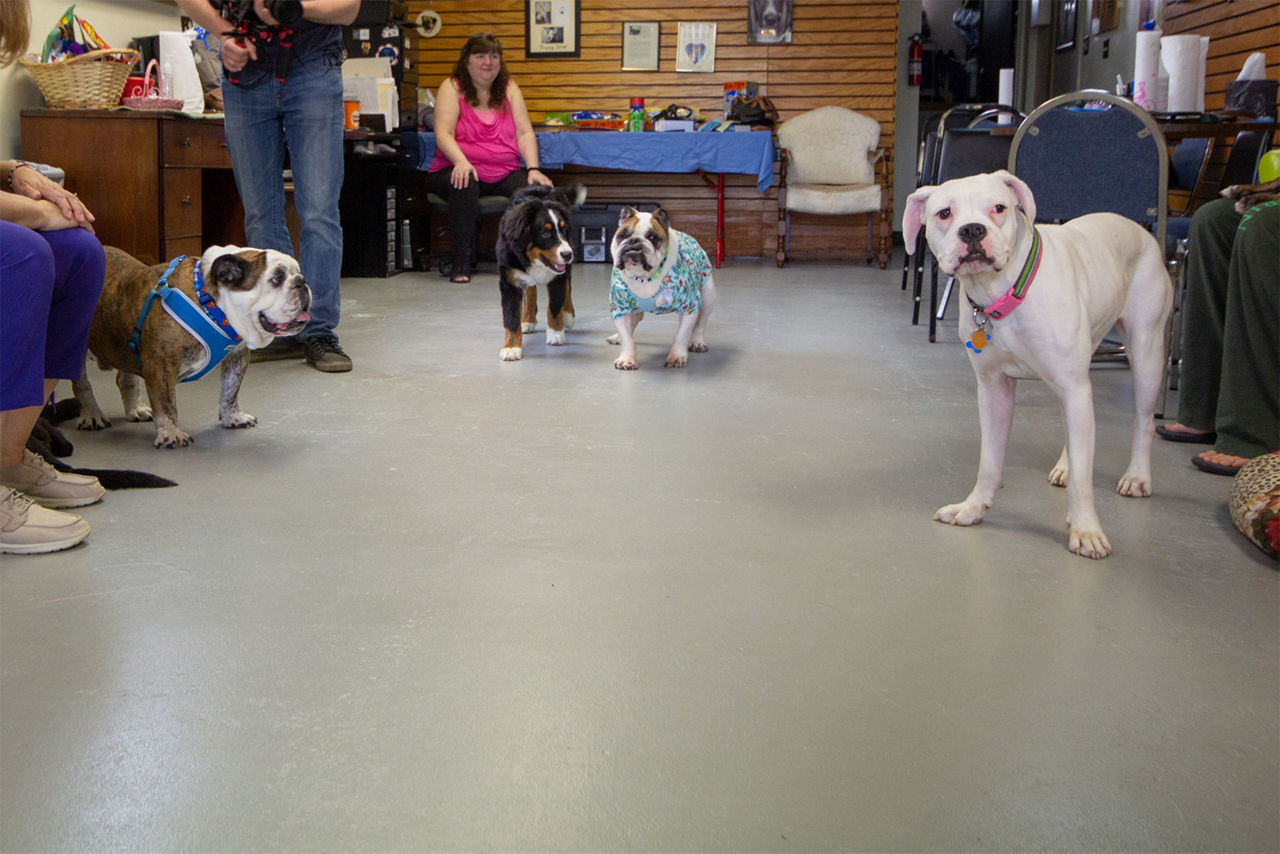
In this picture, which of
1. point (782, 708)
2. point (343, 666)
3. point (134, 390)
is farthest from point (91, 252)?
point (782, 708)

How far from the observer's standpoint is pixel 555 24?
9.03m

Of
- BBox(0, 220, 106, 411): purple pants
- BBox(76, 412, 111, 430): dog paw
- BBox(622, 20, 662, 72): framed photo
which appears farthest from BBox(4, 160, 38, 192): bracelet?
BBox(622, 20, 662, 72): framed photo

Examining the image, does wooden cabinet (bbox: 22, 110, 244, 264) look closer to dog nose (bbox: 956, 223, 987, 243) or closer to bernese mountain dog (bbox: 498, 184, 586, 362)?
bernese mountain dog (bbox: 498, 184, 586, 362)

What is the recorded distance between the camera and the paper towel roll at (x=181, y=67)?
4.67 meters

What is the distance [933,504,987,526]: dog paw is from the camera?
2287 millimetres

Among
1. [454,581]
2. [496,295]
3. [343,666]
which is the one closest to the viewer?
[343,666]

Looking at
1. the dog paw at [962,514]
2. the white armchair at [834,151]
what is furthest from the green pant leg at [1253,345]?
the white armchair at [834,151]

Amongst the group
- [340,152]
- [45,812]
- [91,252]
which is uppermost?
[340,152]

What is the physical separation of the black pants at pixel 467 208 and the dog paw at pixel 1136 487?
5.16m

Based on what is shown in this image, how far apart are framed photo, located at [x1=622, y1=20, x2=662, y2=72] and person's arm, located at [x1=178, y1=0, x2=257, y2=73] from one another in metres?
5.61

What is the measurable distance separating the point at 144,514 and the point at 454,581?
0.78 meters

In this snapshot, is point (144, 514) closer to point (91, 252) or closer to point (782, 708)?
point (91, 252)

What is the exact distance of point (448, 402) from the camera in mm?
3455

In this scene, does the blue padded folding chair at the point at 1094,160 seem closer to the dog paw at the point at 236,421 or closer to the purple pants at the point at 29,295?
the dog paw at the point at 236,421
